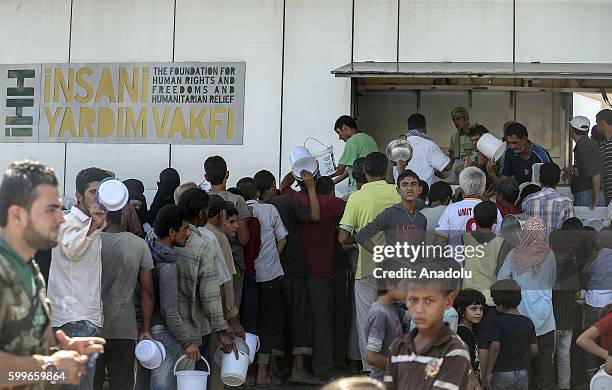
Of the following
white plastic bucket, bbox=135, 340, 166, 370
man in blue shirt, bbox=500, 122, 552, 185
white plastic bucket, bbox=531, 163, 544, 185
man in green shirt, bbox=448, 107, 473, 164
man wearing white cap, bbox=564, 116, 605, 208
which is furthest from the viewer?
man in green shirt, bbox=448, 107, 473, 164

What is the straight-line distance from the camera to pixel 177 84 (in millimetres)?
12211

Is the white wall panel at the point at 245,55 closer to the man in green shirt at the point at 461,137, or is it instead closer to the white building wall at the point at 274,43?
the white building wall at the point at 274,43

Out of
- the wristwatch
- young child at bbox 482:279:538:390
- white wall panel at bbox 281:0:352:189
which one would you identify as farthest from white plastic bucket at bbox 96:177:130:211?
white wall panel at bbox 281:0:352:189

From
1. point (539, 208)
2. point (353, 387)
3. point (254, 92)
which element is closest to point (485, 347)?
point (539, 208)

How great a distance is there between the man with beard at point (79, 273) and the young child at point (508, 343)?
9.27ft

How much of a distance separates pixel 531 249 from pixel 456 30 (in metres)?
4.23

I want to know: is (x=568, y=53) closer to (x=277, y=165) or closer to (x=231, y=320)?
(x=277, y=165)

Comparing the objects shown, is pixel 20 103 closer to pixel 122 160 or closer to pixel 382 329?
pixel 122 160

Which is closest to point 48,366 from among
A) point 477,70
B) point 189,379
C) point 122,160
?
point 189,379

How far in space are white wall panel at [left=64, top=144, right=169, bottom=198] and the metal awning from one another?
229 cm

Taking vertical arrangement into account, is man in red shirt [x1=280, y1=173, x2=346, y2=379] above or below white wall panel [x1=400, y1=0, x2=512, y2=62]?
below

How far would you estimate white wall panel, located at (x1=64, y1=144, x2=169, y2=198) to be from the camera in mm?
12164

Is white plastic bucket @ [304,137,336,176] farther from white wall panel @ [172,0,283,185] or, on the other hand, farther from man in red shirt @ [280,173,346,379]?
man in red shirt @ [280,173,346,379]

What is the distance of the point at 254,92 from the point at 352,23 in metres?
1.31
